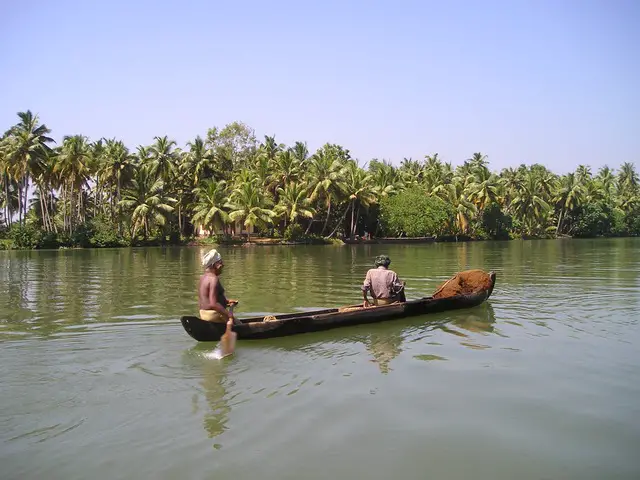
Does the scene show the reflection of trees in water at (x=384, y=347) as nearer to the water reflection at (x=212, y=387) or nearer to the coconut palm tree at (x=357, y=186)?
the water reflection at (x=212, y=387)

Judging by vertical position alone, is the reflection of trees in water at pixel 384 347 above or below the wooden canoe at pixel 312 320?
below

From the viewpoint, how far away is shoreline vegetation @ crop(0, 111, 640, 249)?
54.2 metres

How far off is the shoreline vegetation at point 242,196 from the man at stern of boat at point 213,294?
4511 centimetres

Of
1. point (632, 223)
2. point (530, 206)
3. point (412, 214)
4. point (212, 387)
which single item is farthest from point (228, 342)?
point (632, 223)

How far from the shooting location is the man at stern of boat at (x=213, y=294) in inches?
406

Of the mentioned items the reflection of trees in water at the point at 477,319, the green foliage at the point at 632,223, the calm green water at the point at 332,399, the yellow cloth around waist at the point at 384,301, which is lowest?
the calm green water at the point at 332,399

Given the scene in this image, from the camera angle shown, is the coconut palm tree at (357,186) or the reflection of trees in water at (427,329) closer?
the reflection of trees in water at (427,329)

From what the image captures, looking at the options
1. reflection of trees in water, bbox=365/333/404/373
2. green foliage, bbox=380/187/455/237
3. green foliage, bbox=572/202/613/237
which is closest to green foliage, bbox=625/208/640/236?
green foliage, bbox=572/202/613/237

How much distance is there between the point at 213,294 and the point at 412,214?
5849 cm

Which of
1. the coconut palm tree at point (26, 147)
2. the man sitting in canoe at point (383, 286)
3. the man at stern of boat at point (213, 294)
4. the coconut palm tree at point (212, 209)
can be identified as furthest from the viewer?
the coconut palm tree at point (212, 209)

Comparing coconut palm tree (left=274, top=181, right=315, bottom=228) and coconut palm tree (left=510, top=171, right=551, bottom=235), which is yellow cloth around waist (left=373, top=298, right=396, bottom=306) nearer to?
coconut palm tree (left=274, top=181, right=315, bottom=228)

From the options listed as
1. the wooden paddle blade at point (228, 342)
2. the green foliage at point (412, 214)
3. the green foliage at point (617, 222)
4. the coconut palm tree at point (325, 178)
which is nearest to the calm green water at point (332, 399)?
the wooden paddle blade at point (228, 342)

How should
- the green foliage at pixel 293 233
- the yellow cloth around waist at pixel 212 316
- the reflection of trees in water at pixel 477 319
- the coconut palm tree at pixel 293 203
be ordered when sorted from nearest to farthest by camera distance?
the yellow cloth around waist at pixel 212 316, the reflection of trees in water at pixel 477 319, the coconut palm tree at pixel 293 203, the green foliage at pixel 293 233

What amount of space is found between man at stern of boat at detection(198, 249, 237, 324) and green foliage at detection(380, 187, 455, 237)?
5769cm
